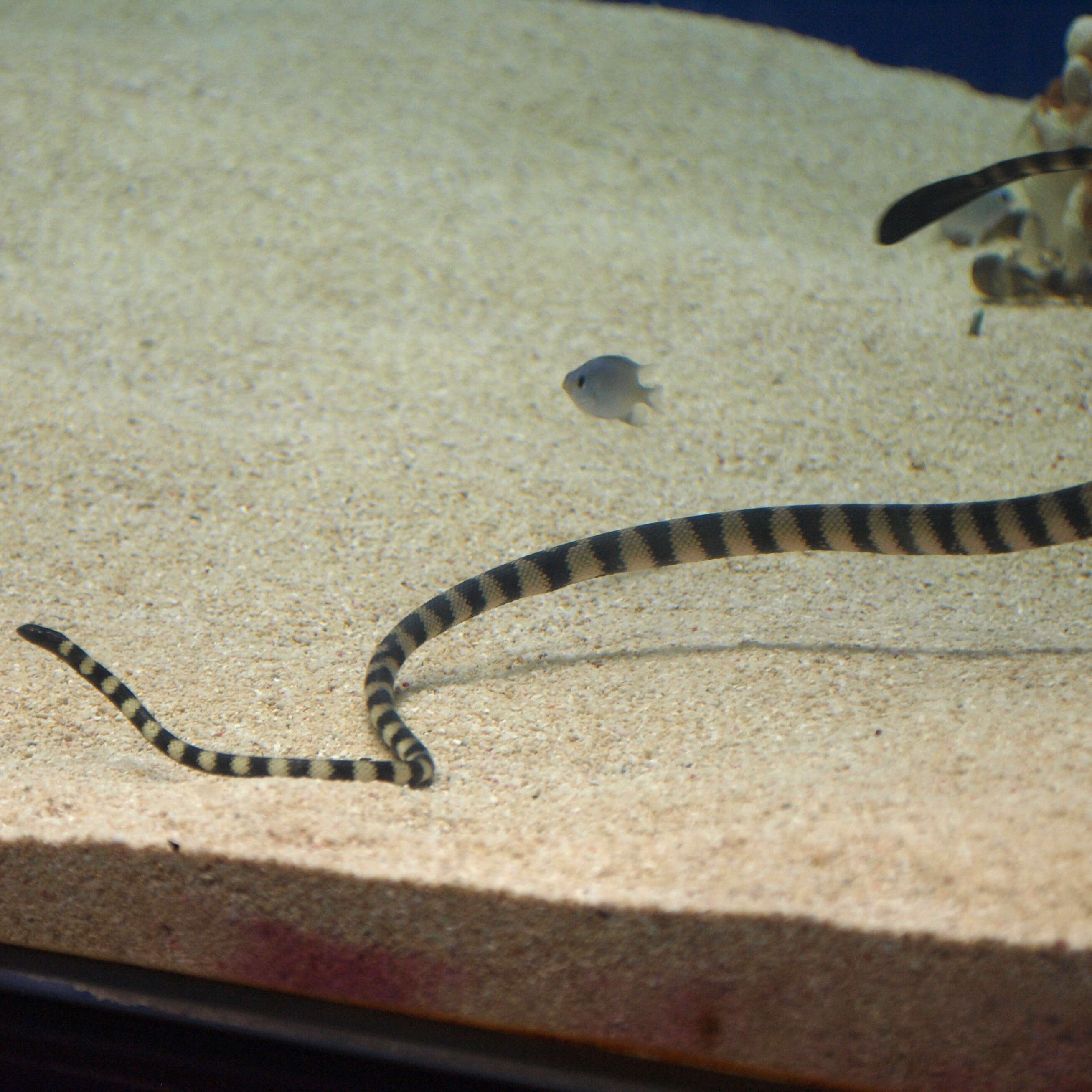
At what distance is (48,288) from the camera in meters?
5.44

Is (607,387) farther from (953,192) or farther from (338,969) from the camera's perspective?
(338,969)

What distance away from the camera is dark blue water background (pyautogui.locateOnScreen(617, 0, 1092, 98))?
8523 millimetres

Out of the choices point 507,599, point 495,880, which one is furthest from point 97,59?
point 495,880

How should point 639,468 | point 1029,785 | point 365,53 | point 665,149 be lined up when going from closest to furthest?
1. point 1029,785
2. point 639,468
3. point 665,149
4. point 365,53

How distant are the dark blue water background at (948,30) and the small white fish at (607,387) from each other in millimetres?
6928

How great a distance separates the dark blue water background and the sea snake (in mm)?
6928

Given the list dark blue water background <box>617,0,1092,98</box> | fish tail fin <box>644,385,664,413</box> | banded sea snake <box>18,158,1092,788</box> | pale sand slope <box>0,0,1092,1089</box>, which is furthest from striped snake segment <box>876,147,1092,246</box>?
dark blue water background <box>617,0,1092,98</box>

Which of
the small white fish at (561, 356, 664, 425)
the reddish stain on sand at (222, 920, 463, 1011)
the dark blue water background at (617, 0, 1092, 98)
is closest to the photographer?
the reddish stain on sand at (222, 920, 463, 1011)

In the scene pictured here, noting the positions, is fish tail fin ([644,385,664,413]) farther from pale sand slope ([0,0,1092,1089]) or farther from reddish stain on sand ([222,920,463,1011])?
reddish stain on sand ([222,920,463,1011])

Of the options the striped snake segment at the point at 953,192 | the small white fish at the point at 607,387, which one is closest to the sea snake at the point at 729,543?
the small white fish at the point at 607,387

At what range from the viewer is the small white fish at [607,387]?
11.4 ft

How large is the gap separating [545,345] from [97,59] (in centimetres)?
514

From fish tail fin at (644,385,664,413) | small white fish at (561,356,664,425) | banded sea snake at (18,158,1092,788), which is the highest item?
fish tail fin at (644,385,664,413)

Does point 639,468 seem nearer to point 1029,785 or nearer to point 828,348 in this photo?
point 828,348
